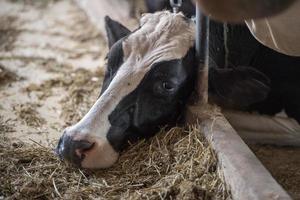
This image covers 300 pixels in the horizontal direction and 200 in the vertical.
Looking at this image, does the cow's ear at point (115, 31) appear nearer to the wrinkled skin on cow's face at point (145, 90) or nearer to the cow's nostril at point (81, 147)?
the wrinkled skin on cow's face at point (145, 90)

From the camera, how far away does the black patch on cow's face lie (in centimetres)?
282

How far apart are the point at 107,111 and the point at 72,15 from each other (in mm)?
3763

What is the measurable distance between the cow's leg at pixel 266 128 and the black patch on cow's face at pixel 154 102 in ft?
1.64

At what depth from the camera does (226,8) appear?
1942mm

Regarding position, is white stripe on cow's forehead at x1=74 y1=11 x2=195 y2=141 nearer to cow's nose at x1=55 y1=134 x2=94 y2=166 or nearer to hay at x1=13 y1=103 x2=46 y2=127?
cow's nose at x1=55 y1=134 x2=94 y2=166

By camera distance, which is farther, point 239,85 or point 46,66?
point 46,66

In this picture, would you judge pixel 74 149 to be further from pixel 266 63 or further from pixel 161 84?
pixel 266 63

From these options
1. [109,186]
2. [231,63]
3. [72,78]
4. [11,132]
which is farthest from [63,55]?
[109,186]

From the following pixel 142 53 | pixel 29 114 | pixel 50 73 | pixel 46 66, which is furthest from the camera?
pixel 46 66

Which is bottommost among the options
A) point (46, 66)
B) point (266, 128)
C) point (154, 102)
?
point (46, 66)

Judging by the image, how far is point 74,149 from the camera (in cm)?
266

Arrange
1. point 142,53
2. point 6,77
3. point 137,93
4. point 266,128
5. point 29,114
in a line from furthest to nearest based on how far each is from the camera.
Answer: point 6,77 → point 29,114 → point 266,128 → point 142,53 → point 137,93

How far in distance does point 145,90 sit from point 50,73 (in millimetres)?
1993

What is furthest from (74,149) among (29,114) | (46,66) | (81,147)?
(46,66)
